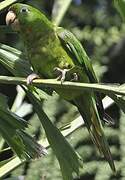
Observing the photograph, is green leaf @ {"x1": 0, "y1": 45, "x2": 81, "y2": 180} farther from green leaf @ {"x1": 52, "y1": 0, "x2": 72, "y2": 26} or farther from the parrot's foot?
green leaf @ {"x1": 52, "y1": 0, "x2": 72, "y2": 26}

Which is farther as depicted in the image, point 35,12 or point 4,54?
point 35,12

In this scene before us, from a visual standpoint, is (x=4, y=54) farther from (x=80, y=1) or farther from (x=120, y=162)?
(x=80, y=1)

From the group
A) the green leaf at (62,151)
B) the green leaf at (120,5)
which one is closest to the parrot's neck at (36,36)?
the green leaf at (62,151)

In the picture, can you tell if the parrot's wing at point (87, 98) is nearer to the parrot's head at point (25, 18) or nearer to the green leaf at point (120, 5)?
the parrot's head at point (25, 18)

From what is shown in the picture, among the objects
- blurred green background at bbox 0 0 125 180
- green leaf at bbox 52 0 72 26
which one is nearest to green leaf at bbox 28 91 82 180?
blurred green background at bbox 0 0 125 180

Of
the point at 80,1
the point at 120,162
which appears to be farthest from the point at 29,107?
the point at 80,1

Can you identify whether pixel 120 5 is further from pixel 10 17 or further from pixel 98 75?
pixel 98 75

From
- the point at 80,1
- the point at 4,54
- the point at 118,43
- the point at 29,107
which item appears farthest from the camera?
the point at 80,1

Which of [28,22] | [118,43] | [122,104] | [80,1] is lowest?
[118,43]
